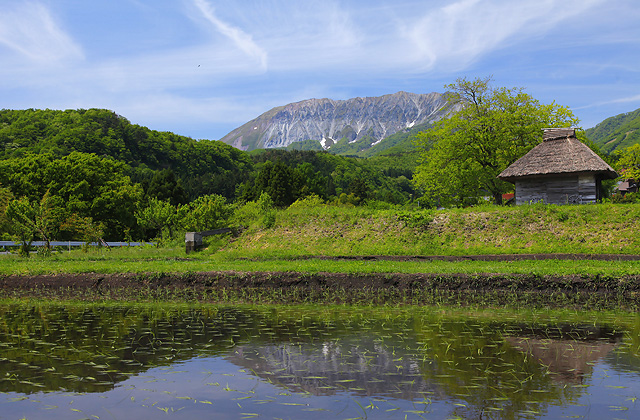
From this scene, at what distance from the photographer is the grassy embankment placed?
20641mm

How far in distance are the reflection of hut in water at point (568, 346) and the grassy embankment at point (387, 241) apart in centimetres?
797

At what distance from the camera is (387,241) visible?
92.4 ft

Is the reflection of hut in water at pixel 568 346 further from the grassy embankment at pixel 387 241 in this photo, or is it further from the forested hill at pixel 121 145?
the forested hill at pixel 121 145

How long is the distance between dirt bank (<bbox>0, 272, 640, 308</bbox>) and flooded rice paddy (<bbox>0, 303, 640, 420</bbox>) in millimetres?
3235

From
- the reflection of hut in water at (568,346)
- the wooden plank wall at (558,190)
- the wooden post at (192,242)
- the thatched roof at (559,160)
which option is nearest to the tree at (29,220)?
the wooden post at (192,242)

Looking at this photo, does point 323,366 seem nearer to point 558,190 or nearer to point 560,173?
point 560,173

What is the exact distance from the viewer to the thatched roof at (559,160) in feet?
104

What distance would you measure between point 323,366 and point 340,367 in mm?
275

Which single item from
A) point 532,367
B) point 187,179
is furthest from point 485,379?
point 187,179

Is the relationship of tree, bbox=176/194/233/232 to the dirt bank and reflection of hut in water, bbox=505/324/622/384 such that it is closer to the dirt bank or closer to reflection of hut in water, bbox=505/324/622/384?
the dirt bank

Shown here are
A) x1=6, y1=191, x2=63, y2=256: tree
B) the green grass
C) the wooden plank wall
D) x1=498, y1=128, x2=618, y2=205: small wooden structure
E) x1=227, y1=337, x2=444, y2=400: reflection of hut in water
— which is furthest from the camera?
the wooden plank wall

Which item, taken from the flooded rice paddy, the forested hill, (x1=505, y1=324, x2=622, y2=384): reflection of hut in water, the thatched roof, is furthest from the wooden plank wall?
the forested hill

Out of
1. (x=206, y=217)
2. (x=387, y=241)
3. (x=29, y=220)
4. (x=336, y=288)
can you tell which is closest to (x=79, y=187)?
(x=206, y=217)

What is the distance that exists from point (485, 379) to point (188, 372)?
169 inches
